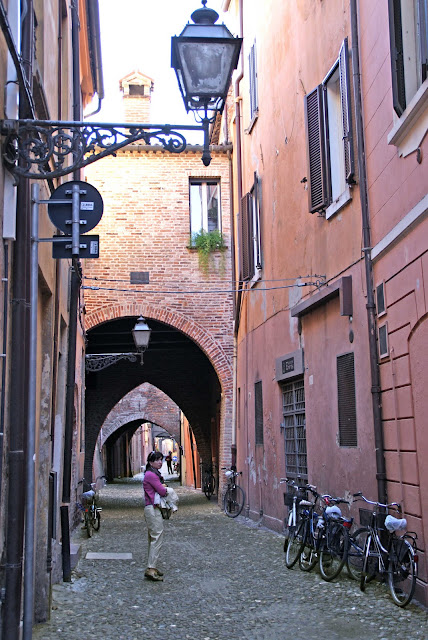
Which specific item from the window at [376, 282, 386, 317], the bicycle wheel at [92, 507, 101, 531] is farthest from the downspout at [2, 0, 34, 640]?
the bicycle wheel at [92, 507, 101, 531]

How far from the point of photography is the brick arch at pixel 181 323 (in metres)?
17.0

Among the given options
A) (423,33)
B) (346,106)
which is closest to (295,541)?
(346,106)

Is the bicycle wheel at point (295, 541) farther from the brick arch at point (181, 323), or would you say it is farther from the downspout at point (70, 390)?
the brick arch at point (181, 323)

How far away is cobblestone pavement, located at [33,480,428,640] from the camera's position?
228 inches

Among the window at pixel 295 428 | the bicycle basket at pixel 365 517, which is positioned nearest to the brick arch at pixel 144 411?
the window at pixel 295 428

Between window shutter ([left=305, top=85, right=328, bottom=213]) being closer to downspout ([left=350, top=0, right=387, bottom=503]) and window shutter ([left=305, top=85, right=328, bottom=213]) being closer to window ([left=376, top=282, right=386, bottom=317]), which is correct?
downspout ([left=350, top=0, right=387, bottom=503])

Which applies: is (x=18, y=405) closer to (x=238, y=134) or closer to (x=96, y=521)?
(x=96, y=521)

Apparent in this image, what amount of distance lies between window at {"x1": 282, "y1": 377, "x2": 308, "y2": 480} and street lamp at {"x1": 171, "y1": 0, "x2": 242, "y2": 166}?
261 inches

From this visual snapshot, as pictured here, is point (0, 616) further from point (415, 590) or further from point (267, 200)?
point (267, 200)

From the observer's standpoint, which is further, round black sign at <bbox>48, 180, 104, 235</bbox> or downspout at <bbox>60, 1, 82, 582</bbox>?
downspout at <bbox>60, 1, 82, 582</bbox>

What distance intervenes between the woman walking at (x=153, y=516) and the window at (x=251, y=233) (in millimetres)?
5910

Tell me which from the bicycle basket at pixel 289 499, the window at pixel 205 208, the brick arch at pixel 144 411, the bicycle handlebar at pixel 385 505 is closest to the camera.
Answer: the bicycle handlebar at pixel 385 505

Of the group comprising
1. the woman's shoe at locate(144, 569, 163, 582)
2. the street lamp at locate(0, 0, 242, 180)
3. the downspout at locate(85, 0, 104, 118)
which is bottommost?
the woman's shoe at locate(144, 569, 163, 582)

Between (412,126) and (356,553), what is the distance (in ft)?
13.4
